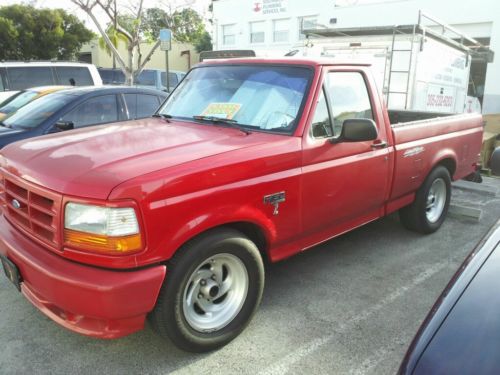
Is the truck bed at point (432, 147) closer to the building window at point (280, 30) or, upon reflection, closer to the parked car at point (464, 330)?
the parked car at point (464, 330)

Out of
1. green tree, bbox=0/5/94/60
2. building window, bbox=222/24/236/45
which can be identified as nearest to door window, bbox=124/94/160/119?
building window, bbox=222/24/236/45

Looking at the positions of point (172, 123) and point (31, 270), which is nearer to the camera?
point (31, 270)

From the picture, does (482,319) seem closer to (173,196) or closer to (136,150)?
(173,196)

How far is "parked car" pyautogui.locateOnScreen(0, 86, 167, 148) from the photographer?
565 cm

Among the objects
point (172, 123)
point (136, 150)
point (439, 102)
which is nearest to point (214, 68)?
point (172, 123)

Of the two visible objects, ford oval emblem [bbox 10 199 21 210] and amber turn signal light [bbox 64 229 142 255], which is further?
ford oval emblem [bbox 10 199 21 210]

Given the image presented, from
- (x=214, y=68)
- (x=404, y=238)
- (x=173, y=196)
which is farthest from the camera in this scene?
(x=404, y=238)

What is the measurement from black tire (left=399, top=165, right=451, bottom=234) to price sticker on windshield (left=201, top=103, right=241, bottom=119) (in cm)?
242

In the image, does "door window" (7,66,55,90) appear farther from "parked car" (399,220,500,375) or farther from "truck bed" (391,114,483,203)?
"parked car" (399,220,500,375)

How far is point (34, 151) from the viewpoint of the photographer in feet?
9.75

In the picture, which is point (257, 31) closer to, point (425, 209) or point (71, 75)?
point (71, 75)

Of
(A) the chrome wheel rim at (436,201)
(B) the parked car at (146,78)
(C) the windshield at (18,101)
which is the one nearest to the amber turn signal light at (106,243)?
(A) the chrome wheel rim at (436,201)

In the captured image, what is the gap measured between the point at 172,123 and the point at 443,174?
3169 millimetres

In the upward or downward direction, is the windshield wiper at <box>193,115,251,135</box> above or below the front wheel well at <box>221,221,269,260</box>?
above
